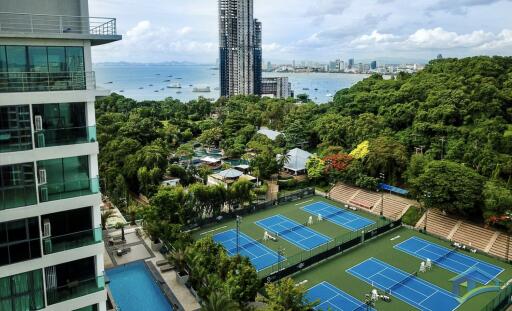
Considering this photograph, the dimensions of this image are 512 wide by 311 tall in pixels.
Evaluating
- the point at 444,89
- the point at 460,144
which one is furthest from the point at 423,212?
the point at 444,89

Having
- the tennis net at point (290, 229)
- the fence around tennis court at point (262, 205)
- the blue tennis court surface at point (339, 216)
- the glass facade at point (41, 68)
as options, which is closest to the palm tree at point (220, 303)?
the glass facade at point (41, 68)

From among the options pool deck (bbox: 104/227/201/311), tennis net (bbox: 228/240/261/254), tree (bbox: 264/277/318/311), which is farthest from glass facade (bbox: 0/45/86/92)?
tennis net (bbox: 228/240/261/254)

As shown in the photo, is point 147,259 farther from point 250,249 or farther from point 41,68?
point 41,68

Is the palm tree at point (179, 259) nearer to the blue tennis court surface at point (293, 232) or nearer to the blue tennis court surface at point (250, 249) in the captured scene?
the blue tennis court surface at point (250, 249)

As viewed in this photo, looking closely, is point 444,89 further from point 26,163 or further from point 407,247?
point 26,163

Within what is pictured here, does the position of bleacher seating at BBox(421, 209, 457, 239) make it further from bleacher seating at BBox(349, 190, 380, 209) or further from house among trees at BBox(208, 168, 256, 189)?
house among trees at BBox(208, 168, 256, 189)

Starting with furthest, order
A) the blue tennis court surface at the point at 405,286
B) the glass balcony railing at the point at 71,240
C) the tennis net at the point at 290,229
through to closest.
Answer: the tennis net at the point at 290,229, the blue tennis court surface at the point at 405,286, the glass balcony railing at the point at 71,240
